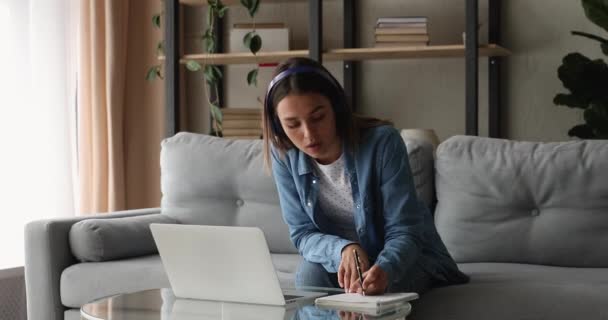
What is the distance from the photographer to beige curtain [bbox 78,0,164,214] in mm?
3945

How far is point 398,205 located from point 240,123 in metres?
1.87

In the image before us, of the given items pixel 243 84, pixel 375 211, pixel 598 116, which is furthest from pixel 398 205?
pixel 243 84

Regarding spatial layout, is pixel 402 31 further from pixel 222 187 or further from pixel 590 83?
pixel 222 187

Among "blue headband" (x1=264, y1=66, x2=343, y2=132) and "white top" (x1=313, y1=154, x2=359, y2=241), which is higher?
"blue headband" (x1=264, y1=66, x2=343, y2=132)

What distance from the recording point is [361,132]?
206cm

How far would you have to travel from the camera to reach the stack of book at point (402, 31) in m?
3.52

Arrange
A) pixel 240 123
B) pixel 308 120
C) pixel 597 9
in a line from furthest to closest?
pixel 240 123 < pixel 597 9 < pixel 308 120

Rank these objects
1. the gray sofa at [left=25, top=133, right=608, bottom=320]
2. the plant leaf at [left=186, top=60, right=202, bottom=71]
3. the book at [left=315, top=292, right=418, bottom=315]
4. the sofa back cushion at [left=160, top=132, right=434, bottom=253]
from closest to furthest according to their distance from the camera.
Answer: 1. the book at [left=315, top=292, right=418, bottom=315]
2. the gray sofa at [left=25, top=133, right=608, bottom=320]
3. the sofa back cushion at [left=160, top=132, right=434, bottom=253]
4. the plant leaf at [left=186, top=60, right=202, bottom=71]

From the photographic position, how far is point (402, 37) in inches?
139

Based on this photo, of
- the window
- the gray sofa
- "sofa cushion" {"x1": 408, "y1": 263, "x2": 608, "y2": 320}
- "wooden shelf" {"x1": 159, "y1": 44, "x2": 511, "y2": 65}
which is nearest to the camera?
"sofa cushion" {"x1": 408, "y1": 263, "x2": 608, "y2": 320}

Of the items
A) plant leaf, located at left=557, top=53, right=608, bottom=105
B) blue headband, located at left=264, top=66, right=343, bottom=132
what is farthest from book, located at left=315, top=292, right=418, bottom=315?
plant leaf, located at left=557, top=53, right=608, bottom=105

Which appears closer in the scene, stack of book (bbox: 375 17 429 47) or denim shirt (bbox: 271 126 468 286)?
denim shirt (bbox: 271 126 468 286)

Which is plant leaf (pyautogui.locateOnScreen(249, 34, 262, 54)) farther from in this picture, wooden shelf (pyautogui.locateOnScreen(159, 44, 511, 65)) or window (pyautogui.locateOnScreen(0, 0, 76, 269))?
window (pyautogui.locateOnScreen(0, 0, 76, 269))

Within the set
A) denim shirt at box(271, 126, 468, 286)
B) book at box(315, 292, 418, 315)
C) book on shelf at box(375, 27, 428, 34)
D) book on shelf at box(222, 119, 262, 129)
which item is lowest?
book at box(315, 292, 418, 315)
